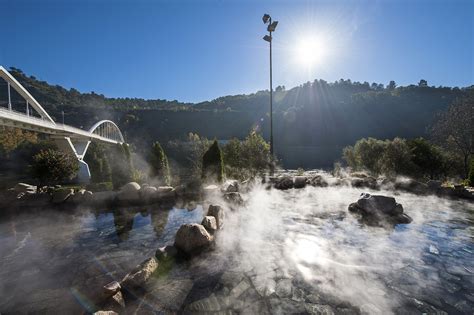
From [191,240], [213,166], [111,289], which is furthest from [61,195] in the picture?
[111,289]

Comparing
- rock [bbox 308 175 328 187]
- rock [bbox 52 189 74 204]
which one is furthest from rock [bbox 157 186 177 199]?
rock [bbox 308 175 328 187]

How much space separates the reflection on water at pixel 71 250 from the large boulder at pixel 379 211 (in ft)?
17.6

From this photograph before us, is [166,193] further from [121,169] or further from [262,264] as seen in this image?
[121,169]

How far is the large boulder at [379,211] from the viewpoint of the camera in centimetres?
716

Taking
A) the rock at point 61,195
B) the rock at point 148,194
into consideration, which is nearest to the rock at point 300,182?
the rock at point 148,194

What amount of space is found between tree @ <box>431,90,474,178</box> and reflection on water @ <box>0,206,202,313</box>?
19.6 meters

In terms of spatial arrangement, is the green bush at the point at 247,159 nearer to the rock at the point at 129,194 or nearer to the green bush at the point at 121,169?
the rock at the point at 129,194

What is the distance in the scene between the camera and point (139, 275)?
12.7 feet

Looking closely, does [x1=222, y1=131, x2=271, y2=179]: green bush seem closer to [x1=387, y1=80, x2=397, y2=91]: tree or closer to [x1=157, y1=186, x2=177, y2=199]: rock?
[x1=157, y1=186, x2=177, y2=199]: rock

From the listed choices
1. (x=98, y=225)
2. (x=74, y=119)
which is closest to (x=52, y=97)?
(x=74, y=119)

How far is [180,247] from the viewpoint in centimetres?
517

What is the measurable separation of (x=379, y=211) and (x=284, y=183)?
239 inches

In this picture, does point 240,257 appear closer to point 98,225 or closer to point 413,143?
point 98,225

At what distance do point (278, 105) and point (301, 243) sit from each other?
112 m
